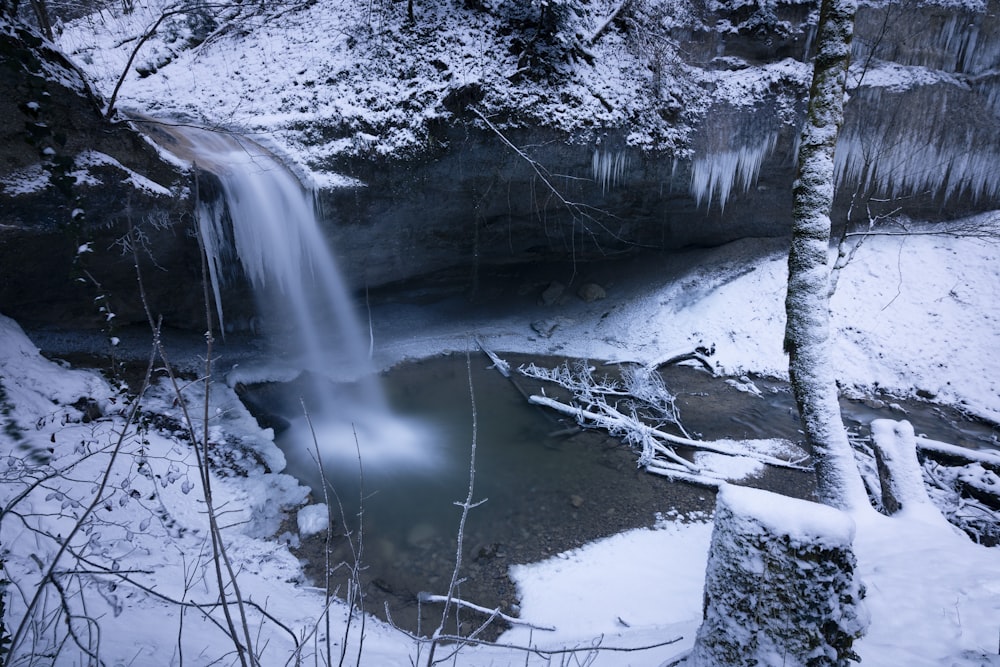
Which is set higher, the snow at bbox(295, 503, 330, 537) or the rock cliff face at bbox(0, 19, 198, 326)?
the rock cliff face at bbox(0, 19, 198, 326)

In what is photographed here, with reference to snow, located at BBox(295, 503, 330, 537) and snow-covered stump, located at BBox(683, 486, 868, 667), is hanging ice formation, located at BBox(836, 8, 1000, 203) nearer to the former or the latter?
Answer: snow-covered stump, located at BBox(683, 486, 868, 667)

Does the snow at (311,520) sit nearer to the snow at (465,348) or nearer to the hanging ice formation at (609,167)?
the snow at (465,348)

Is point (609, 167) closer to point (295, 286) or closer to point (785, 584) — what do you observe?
point (295, 286)

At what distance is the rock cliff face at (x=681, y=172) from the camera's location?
686 cm

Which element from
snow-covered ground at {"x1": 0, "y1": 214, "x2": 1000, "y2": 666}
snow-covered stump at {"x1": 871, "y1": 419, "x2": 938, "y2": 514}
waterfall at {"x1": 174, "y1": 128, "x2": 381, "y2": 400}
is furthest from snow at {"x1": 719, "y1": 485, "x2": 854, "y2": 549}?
waterfall at {"x1": 174, "y1": 128, "x2": 381, "y2": 400}

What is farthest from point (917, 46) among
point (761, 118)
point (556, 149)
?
point (556, 149)

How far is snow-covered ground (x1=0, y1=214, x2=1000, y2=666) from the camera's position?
233 centimetres

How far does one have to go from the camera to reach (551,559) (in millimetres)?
4512

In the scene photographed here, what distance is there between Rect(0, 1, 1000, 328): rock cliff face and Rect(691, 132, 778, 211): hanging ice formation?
3 centimetres

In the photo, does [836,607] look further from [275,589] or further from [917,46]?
[917,46]

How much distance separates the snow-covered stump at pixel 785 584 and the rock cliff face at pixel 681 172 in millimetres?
5252

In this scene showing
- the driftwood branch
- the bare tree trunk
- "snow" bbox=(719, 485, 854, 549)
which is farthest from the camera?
the driftwood branch

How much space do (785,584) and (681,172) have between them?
860cm

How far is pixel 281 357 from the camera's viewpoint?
7922 mm
